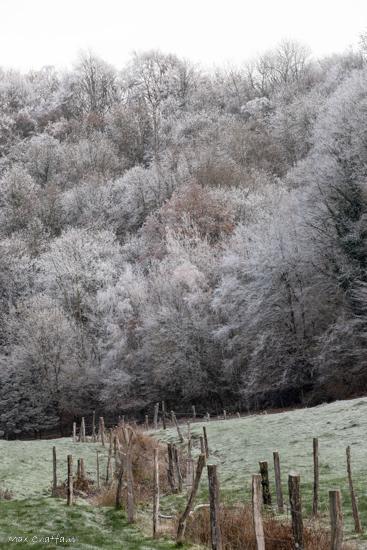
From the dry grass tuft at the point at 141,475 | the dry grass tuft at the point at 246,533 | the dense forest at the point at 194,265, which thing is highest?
the dense forest at the point at 194,265

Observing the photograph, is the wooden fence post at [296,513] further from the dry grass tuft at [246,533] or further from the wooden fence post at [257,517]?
the dry grass tuft at [246,533]

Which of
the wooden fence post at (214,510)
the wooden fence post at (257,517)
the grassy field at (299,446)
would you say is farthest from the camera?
the grassy field at (299,446)

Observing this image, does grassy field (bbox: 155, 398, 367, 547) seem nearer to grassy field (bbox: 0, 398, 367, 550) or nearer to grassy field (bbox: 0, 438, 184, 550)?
Answer: grassy field (bbox: 0, 398, 367, 550)

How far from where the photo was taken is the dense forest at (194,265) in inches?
1718

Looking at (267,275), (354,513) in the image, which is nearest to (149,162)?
(267,275)

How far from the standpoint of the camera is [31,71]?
130500mm

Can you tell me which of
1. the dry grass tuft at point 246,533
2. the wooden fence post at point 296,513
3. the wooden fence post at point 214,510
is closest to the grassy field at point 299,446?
the dry grass tuft at point 246,533

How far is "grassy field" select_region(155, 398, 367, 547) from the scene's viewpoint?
17047 mm

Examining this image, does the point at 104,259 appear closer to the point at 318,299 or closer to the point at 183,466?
the point at 318,299

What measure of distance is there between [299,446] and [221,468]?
3682 millimetres

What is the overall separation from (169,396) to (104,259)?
20747 mm

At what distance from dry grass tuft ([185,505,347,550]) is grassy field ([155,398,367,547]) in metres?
1.44

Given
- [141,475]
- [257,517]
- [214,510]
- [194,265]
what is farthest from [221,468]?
[194,265]

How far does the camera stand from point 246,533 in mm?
12023
